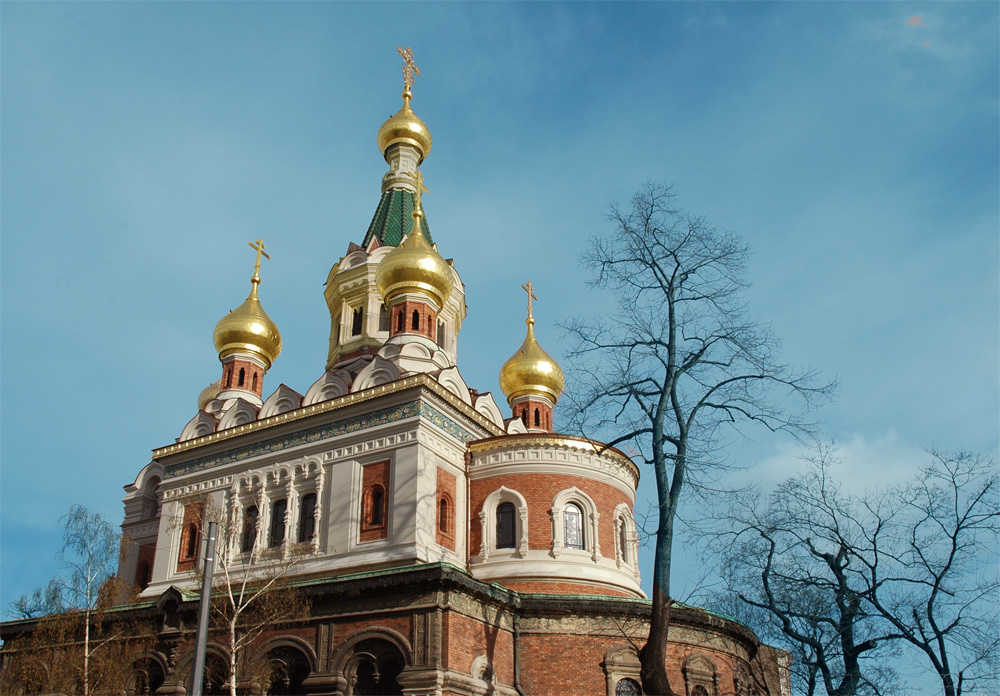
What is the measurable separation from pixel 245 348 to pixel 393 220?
6.15 meters

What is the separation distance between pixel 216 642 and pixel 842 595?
35.7 feet

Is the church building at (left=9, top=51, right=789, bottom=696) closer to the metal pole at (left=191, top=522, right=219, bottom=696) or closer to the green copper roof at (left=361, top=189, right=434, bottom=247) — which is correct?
the green copper roof at (left=361, top=189, right=434, bottom=247)

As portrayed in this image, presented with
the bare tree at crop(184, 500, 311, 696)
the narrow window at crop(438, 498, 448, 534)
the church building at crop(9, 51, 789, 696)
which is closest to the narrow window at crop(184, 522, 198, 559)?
the church building at crop(9, 51, 789, 696)

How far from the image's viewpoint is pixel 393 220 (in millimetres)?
28125

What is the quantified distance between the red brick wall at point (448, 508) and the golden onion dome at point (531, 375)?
6.17 m

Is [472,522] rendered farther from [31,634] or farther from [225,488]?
[31,634]

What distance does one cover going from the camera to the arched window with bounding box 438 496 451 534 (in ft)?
60.8

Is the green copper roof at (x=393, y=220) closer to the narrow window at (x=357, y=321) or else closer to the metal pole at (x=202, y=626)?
the narrow window at (x=357, y=321)

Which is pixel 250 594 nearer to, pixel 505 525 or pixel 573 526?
pixel 505 525

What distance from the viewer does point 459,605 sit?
15305 millimetres

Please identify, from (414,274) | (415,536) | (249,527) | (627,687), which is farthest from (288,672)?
(414,274)

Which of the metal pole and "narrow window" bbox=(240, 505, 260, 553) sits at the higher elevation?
"narrow window" bbox=(240, 505, 260, 553)

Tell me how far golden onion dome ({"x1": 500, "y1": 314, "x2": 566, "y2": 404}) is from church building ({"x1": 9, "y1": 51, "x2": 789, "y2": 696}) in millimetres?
55

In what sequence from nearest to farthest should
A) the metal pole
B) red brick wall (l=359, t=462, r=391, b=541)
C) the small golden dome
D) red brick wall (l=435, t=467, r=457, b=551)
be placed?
the metal pole
red brick wall (l=359, t=462, r=391, b=541)
red brick wall (l=435, t=467, r=457, b=551)
the small golden dome
